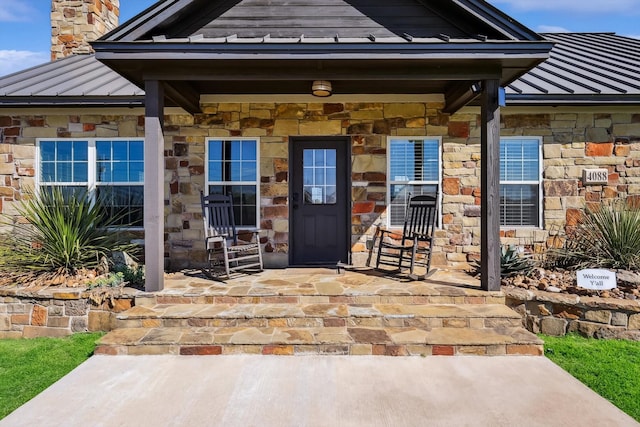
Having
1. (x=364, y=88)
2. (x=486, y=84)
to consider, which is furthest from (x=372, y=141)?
(x=486, y=84)

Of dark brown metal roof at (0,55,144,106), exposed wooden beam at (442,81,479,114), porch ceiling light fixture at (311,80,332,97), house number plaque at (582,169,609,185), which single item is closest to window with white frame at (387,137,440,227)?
exposed wooden beam at (442,81,479,114)

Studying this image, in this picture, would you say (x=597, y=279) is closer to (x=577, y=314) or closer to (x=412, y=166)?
(x=577, y=314)

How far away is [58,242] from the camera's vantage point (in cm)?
456

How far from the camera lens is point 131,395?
2680mm

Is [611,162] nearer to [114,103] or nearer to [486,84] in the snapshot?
[486,84]

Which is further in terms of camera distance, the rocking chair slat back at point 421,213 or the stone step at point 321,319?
the rocking chair slat back at point 421,213

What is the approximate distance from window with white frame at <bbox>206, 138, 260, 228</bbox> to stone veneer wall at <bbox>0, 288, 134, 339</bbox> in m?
2.28

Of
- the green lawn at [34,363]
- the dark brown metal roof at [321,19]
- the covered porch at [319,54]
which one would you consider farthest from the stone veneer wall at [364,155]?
the green lawn at [34,363]

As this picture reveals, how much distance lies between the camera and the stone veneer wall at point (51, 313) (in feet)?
13.5

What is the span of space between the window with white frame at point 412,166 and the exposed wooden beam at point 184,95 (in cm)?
285

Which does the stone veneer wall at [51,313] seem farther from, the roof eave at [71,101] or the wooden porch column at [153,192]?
the roof eave at [71,101]

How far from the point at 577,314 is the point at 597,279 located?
0.47 m

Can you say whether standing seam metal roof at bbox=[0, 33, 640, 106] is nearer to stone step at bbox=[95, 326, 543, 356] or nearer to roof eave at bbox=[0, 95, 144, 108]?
roof eave at bbox=[0, 95, 144, 108]

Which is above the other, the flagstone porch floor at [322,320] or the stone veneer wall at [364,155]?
the stone veneer wall at [364,155]
